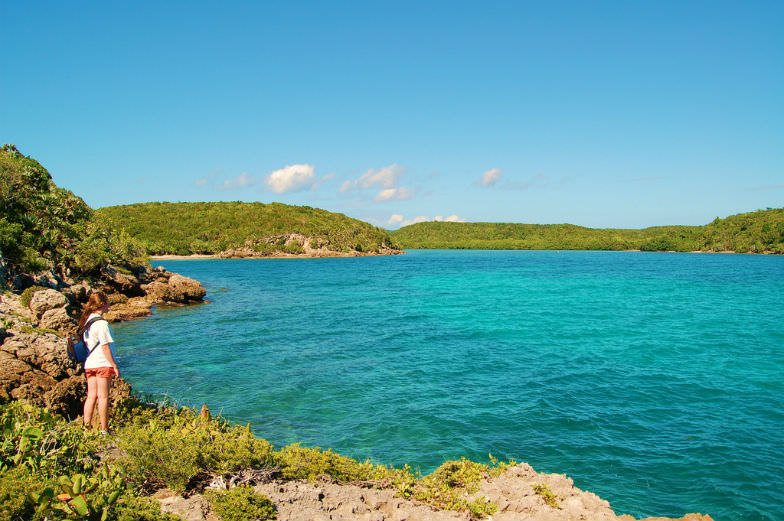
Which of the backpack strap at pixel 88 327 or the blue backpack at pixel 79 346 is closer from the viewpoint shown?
the blue backpack at pixel 79 346

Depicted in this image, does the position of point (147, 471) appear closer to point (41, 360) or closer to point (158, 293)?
point (41, 360)

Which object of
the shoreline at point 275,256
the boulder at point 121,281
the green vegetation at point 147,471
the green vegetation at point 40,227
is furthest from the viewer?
the shoreline at point 275,256

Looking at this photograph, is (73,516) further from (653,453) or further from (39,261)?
(39,261)

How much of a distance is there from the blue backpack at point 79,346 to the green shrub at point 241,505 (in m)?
3.94

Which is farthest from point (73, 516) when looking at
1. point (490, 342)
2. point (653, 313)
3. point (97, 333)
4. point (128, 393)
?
point (653, 313)

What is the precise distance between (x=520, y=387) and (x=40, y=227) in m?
28.8

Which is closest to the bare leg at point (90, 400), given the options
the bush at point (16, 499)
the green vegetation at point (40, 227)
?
the bush at point (16, 499)

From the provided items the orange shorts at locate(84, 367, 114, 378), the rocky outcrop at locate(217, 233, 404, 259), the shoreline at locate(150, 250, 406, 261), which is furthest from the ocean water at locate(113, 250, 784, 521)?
the rocky outcrop at locate(217, 233, 404, 259)

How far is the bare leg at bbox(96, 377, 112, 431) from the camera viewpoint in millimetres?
8148

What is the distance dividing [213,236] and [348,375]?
504 ft

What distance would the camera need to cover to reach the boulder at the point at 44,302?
1558 centimetres

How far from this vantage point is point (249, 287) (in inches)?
2157

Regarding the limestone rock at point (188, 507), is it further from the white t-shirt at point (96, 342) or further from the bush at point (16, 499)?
the white t-shirt at point (96, 342)

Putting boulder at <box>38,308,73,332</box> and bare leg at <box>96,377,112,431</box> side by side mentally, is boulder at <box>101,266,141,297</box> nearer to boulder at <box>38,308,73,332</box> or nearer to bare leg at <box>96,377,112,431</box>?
boulder at <box>38,308,73,332</box>
